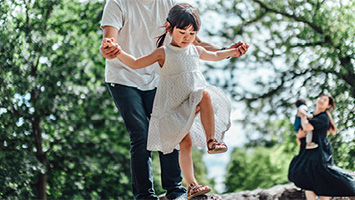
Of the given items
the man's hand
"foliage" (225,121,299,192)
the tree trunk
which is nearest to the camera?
the man's hand

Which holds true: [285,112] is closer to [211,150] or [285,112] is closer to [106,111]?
[106,111]

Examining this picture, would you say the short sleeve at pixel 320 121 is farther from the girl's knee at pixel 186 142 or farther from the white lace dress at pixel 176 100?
the girl's knee at pixel 186 142

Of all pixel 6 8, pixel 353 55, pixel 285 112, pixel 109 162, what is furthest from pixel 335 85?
pixel 6 8

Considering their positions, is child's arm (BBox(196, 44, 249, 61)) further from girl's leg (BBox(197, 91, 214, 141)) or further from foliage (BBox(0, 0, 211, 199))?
foliage (BBox(0, 0, 211, 199))

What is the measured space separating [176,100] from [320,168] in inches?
120

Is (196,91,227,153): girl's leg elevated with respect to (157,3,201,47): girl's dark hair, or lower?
lower

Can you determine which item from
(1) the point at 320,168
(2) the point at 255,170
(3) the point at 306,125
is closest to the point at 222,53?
(3) the point at 306,125

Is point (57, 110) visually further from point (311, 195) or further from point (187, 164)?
point (187, 164)

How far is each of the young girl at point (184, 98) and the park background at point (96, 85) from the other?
393cm

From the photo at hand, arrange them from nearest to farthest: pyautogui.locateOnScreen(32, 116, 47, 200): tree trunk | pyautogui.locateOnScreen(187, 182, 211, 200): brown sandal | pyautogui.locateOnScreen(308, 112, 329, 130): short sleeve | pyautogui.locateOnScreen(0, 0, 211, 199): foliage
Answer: pyautogui.locateOnScreen(187, 182, 211, 200): brown sandal
pyautogui.locateOnScreen(308, 112, 329, 130): short sleeve
pyautogui.locateOnScreen(0, 0, 211, 199): foliage
pyautogui.locateOnScreen(32, 116, 47, 200): tree trunk

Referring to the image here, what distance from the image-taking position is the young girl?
2.97m

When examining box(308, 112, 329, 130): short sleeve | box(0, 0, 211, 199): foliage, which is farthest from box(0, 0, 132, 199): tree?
box(308, 112, 329, 130): short sleeve

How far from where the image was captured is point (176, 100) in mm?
3074

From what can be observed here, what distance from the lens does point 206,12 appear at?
30.8ft
